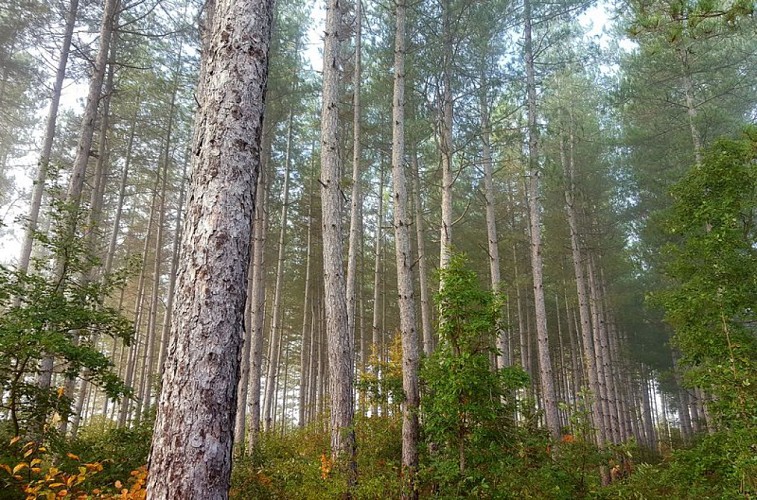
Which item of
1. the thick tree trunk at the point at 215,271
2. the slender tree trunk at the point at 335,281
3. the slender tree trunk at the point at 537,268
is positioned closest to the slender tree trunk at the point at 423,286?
the slender tree trunk at the point at 537,268

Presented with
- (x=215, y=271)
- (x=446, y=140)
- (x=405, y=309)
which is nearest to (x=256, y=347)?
(x=405, y=309)

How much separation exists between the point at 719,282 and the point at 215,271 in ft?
22.6

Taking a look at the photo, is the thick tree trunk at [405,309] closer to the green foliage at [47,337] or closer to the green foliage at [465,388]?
the green foliage at [465,388]

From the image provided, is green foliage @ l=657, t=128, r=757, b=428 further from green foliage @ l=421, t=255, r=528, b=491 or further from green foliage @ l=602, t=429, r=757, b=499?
green foliage @ l=421, t=255, r=528, b=491

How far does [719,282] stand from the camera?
5961 mm

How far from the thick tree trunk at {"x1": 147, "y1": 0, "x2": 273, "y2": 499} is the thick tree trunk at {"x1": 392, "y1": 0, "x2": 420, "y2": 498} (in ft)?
13.7

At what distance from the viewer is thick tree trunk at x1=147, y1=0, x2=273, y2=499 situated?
2.45m

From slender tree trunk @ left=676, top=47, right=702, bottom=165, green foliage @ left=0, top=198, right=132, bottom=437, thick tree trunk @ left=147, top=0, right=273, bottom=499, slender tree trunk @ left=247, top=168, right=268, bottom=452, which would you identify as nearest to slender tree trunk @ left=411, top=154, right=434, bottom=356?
slender tree trunk @ left=247, top=168, right=268, bottom=452

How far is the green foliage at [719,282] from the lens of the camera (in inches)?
211

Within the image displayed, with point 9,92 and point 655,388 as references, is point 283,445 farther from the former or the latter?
point 655,388

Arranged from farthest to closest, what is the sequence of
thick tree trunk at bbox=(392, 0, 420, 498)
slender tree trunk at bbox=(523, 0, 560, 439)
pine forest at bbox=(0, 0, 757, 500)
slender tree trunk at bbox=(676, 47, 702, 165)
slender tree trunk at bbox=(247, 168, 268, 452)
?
slender tree trunk at bbox=(676, 47, 702, 165) < slender tree trunk at bbox=(523, 0, 560, 439) < slender tree trunk at bbox=(247, 168, 268, 452) < thick tree trunk at bbox=(392, 0, 420, 498) < pine forest at bbox=(0, 0, 757, 500)

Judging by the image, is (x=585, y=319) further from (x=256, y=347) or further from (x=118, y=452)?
(x=118, y=452)

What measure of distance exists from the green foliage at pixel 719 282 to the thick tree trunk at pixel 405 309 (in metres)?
3.97

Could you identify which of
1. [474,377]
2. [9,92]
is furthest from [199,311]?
[9,92]
